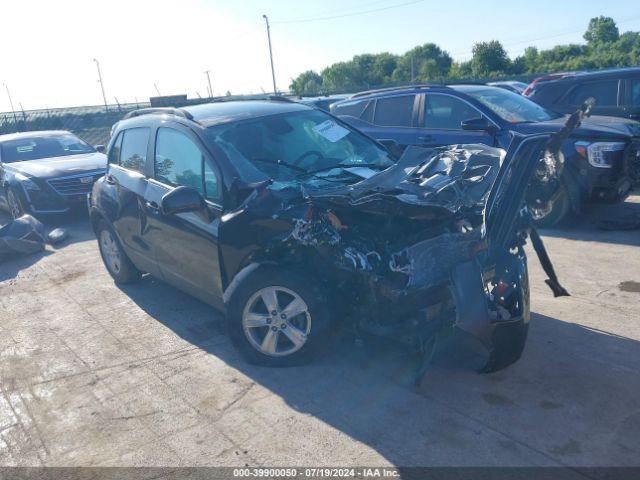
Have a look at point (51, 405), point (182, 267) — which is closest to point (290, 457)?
point (51, 405)

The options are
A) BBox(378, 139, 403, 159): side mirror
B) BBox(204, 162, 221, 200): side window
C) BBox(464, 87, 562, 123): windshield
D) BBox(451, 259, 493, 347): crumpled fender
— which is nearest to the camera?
BBox(451, 259, 493, 347): crumpled fender

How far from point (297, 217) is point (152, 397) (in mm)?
1597

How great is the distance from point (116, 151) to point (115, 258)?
1.16 meters

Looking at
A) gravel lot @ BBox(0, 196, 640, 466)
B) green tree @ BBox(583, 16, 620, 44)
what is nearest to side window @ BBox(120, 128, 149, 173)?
gravel lot @ BBox(0, 196, 640, 466)

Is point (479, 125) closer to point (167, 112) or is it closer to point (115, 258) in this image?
point (167, 112)

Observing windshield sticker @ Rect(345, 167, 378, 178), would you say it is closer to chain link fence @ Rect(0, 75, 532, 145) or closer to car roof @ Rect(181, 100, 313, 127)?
car roof @ Rect(181, 100, 313, 127)

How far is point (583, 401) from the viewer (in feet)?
11.7

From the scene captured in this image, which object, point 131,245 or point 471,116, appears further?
point 471,116

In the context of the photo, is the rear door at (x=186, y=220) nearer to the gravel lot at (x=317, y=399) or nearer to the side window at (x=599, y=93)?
the gravel lot at (x=317, y=399)

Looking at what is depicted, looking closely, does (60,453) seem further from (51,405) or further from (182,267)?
(182,267)

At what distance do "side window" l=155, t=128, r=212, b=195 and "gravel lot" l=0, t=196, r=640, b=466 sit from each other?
1.30m

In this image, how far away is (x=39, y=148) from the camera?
11562 mm

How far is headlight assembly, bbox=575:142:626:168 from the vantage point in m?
7.25

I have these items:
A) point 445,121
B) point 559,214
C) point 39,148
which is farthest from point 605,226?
point 39,148
